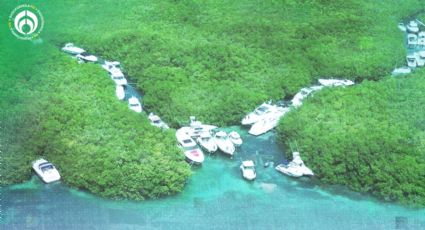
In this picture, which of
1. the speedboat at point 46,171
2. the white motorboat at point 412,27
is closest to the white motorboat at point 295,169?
the speedboat at point 46,171

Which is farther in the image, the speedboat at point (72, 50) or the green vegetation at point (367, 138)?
the speedboat at point (72, 50)

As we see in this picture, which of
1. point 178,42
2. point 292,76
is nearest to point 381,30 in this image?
point 292,76

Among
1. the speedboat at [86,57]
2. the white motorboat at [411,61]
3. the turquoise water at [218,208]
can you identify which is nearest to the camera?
the turquoise water at [218,208]

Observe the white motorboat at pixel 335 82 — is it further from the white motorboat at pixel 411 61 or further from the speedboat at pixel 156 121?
the speedboat at pixel 156 121

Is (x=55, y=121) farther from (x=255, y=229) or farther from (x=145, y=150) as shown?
(x=255, y=229)

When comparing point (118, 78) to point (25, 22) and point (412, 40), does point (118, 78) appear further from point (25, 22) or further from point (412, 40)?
point (412, 40)

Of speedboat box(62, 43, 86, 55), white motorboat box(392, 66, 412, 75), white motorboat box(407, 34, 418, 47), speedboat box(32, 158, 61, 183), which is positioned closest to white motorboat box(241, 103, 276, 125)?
white motorboat box(392, 66, 412, 75)
